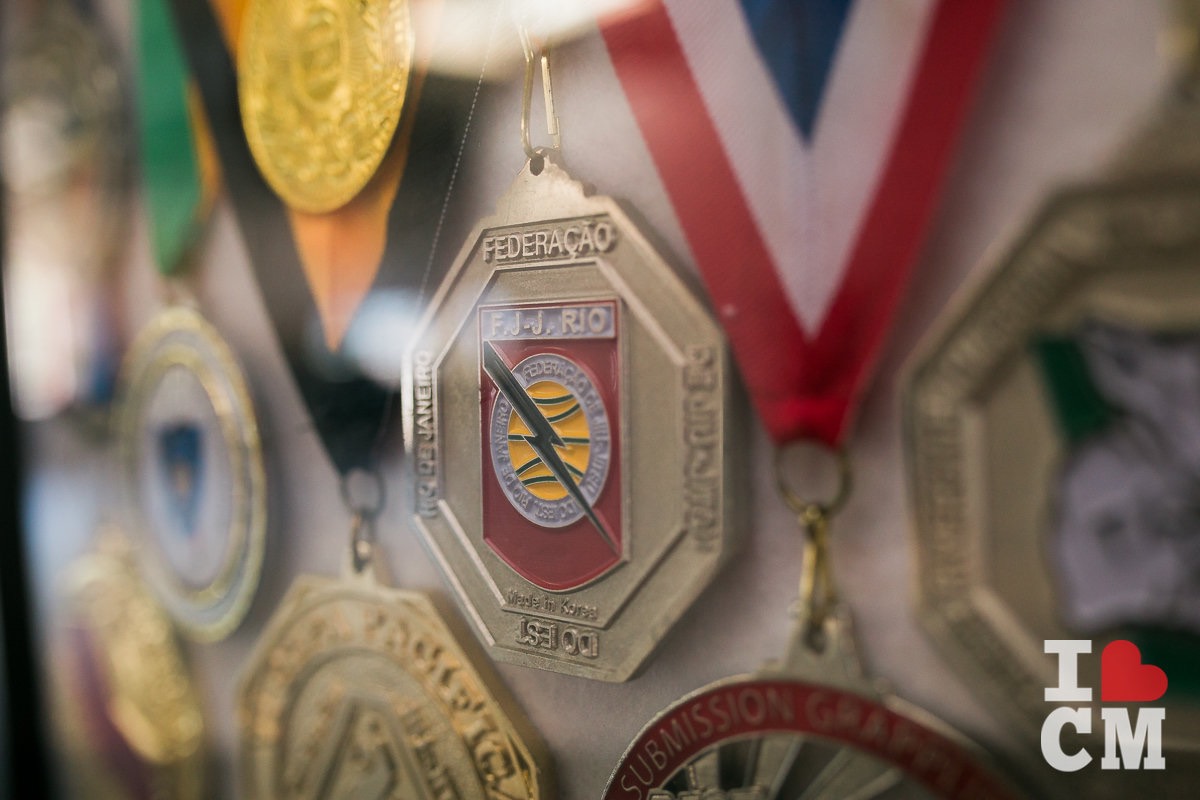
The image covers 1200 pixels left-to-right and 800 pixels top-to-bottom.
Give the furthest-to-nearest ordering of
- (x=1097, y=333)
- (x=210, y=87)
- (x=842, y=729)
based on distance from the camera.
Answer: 1. (x=210, y=87)
2. (x=842, y=729)
3. (x=1097, y=333)

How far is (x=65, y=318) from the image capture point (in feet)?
5.38

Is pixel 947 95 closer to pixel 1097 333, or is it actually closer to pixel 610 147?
pixel 1097 333

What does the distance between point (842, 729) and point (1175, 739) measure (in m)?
0.21

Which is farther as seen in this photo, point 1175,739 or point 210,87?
point 210,87

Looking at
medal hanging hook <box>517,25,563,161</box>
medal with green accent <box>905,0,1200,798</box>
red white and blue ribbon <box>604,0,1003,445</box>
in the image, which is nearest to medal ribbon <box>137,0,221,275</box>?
medal hanging hook <box>517,25,563,161</box>

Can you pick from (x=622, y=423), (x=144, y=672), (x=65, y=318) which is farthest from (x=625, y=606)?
(x=65, y=318)

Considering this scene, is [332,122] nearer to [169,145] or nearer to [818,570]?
[169,145]

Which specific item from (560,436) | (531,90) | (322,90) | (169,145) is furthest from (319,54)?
(560,436)

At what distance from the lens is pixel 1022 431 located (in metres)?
0.62

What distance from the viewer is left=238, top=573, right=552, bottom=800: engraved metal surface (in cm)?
95

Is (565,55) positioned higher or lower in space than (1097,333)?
higher

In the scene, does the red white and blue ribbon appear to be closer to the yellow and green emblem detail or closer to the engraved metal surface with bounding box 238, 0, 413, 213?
the yellow and green emblem detail

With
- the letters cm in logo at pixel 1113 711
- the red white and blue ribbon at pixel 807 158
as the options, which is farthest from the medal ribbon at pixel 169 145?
the letters cm in logo at pixel 1113 711

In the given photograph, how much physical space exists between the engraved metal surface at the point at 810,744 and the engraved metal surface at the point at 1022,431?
0.06 metres
